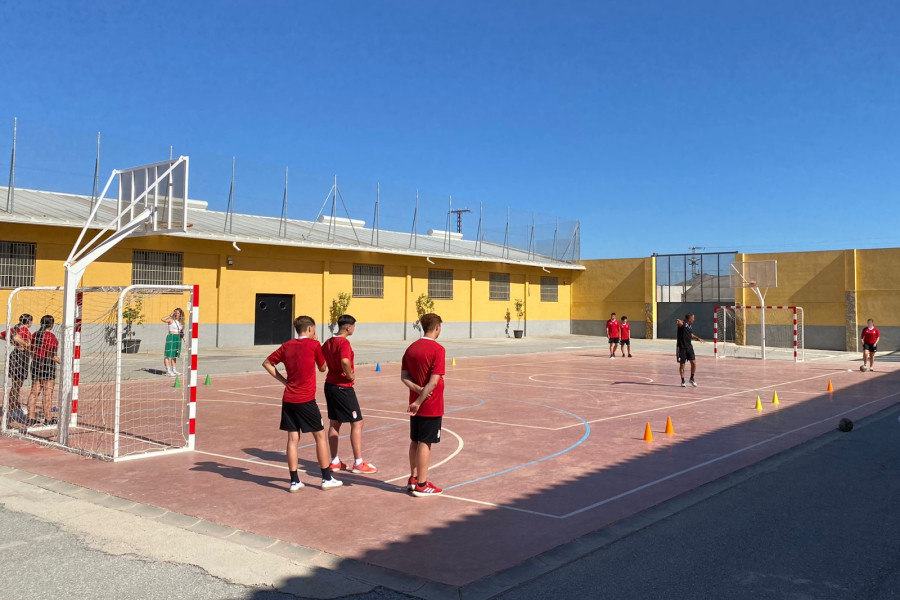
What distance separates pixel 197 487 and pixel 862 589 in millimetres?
6297

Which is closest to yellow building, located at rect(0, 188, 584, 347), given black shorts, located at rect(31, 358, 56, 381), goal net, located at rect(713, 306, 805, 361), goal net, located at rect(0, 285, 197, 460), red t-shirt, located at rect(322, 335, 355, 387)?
goal net, located at rect(0, 285, 197, 460)

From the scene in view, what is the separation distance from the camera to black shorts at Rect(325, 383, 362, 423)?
7.96 m

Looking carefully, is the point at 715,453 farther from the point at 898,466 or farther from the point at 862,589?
the point at 862,589

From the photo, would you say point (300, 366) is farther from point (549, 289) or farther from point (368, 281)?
point (549, 289)

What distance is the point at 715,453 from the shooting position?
30.8ft

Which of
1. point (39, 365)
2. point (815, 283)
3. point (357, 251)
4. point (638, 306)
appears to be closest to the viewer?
point (39, 365)

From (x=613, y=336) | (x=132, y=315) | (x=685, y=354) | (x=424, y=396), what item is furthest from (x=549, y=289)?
(x=424, y=396)

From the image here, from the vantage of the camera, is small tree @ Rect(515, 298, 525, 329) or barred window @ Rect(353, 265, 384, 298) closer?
barred window @ Rect(353, 265, 384, 298)

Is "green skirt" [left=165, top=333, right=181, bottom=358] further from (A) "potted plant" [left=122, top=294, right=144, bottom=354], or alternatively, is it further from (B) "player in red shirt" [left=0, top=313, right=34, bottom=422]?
(B) "player in red shirt" [left=0, top=313, right=34, bottom=422]

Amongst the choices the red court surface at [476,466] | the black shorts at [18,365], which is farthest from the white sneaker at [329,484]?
the black shorts at [18,365]

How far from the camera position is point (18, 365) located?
36.4 feet

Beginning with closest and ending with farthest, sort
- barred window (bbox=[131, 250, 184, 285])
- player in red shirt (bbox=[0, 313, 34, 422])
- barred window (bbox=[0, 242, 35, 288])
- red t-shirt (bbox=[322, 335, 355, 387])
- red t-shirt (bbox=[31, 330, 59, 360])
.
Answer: red t-shirt (bbox=[322, 335, 355, 387]) → red t-shirt (bbox=[31, 330, 59, 360]) → player in red shirt (bbox=[0, 313, 34, 422]) → barred window (bbox=[0, 242, 35, 288]) → barred window (bbox=[131, 250, 184, 285])

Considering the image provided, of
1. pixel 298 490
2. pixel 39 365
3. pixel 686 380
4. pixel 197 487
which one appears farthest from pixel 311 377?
pixel 686 380

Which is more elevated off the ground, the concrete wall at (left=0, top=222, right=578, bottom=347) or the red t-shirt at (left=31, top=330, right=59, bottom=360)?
the concrete wall at (left=0, top=222, right=578, bottom=347)
